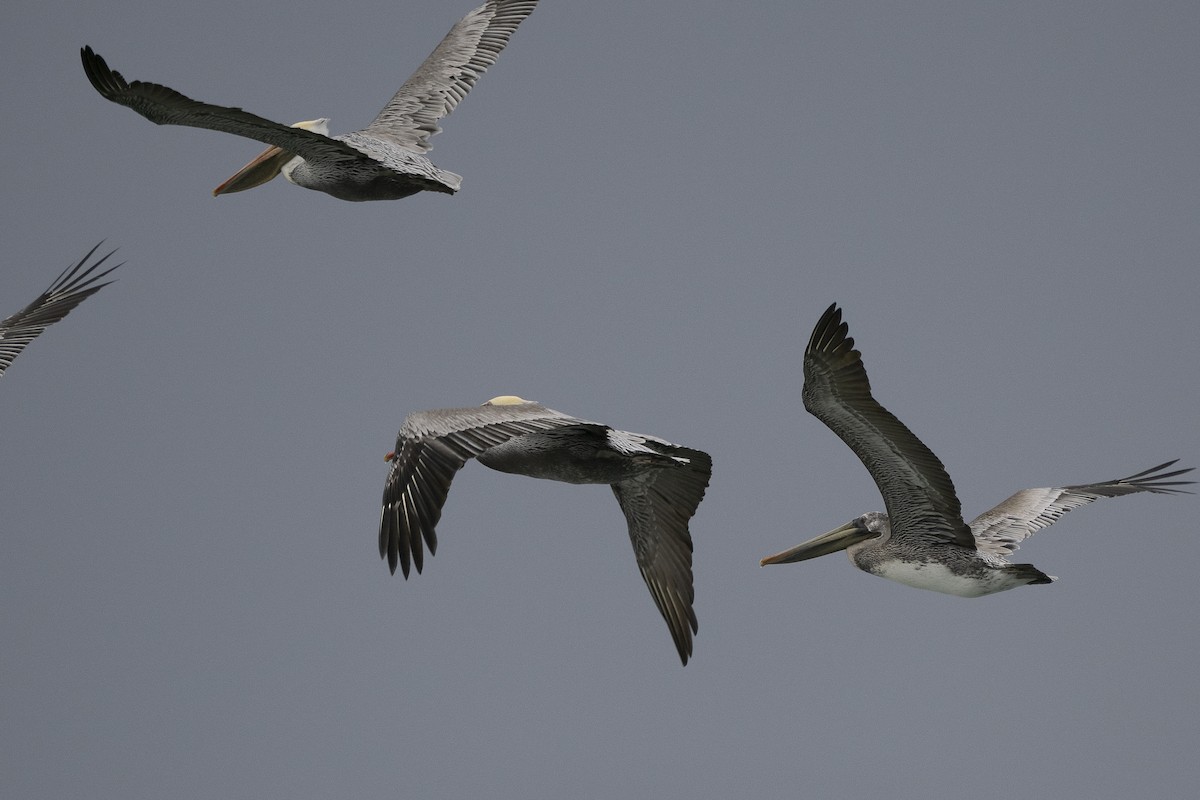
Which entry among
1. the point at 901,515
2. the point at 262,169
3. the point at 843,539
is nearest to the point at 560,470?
the point at 901,515

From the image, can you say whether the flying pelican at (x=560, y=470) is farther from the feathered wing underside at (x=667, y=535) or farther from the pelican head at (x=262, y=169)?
the pelican head at (x=262, y=169)

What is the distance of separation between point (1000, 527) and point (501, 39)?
506 centimetres

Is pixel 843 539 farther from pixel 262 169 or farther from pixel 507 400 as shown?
pixel 262 169

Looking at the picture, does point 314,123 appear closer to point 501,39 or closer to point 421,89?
point 421,89


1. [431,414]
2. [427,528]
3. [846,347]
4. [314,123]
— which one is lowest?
[427,528]

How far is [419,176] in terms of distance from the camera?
9648 mm

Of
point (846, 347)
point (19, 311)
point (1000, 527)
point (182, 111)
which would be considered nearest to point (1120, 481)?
point (1000, 527)

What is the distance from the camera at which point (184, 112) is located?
8742 millimetres

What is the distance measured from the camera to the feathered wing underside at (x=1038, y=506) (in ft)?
33.8

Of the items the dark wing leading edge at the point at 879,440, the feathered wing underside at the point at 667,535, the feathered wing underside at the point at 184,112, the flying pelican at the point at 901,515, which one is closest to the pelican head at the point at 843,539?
the flying pelican at the point at 901,515

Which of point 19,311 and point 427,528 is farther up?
point 19,311

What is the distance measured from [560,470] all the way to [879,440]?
75.6 inches

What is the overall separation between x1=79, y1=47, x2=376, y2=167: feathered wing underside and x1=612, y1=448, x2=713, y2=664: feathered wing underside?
2.64m

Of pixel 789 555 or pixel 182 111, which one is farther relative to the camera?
pixel 789 555
